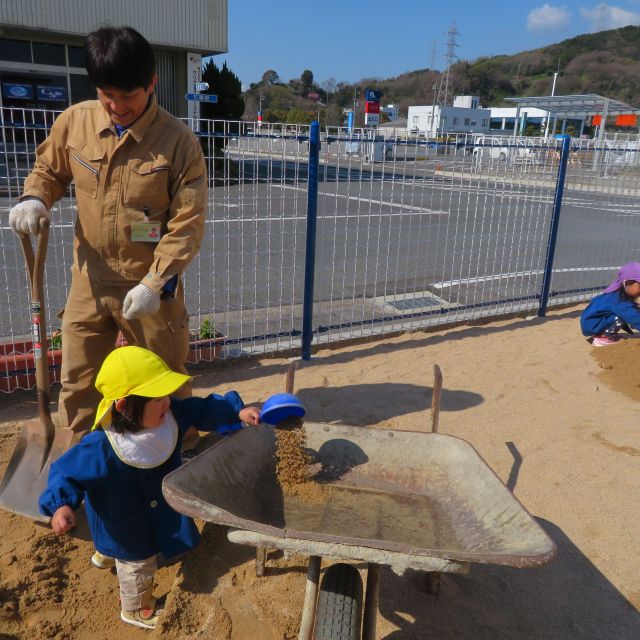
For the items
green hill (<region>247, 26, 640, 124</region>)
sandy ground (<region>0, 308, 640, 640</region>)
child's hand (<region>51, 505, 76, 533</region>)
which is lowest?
sandy ground (<region>0, 308, 640, 640</region>)

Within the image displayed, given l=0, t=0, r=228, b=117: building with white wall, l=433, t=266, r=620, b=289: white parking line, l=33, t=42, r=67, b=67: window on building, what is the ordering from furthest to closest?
l=33, t=42, r=67, b=67: window on building < l=0, t=0, r=228, b=117: building with white wall < l=433, t=266, r=620, b=289: white parking line

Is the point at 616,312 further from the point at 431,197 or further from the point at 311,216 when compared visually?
the point at 311,216

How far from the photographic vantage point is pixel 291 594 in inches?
101

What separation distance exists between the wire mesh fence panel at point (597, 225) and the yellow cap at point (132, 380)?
5.85 meters

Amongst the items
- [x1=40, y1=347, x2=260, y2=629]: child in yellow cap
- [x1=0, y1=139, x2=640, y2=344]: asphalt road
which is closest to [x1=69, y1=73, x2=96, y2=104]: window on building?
[x1=0, y1=139, x2=640, y2=344]: asphalt road

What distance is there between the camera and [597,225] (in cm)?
1268

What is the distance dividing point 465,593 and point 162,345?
1.75 metres

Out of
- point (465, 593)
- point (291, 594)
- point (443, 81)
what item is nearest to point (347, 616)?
point (291, 594)

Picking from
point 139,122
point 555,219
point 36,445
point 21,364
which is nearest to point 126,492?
point 36,445

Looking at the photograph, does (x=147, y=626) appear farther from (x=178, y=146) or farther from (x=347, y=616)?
(x=178, y=146)

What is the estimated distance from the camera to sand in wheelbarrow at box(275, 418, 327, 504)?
2.55 metres

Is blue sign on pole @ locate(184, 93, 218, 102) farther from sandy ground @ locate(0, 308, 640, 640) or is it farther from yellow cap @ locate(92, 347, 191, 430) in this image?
yellow cap @ locate(92, 347, 191, 430)

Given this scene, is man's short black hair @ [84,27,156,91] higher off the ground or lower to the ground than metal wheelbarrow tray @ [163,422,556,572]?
higher

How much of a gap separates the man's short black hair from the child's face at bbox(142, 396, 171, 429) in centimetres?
122
